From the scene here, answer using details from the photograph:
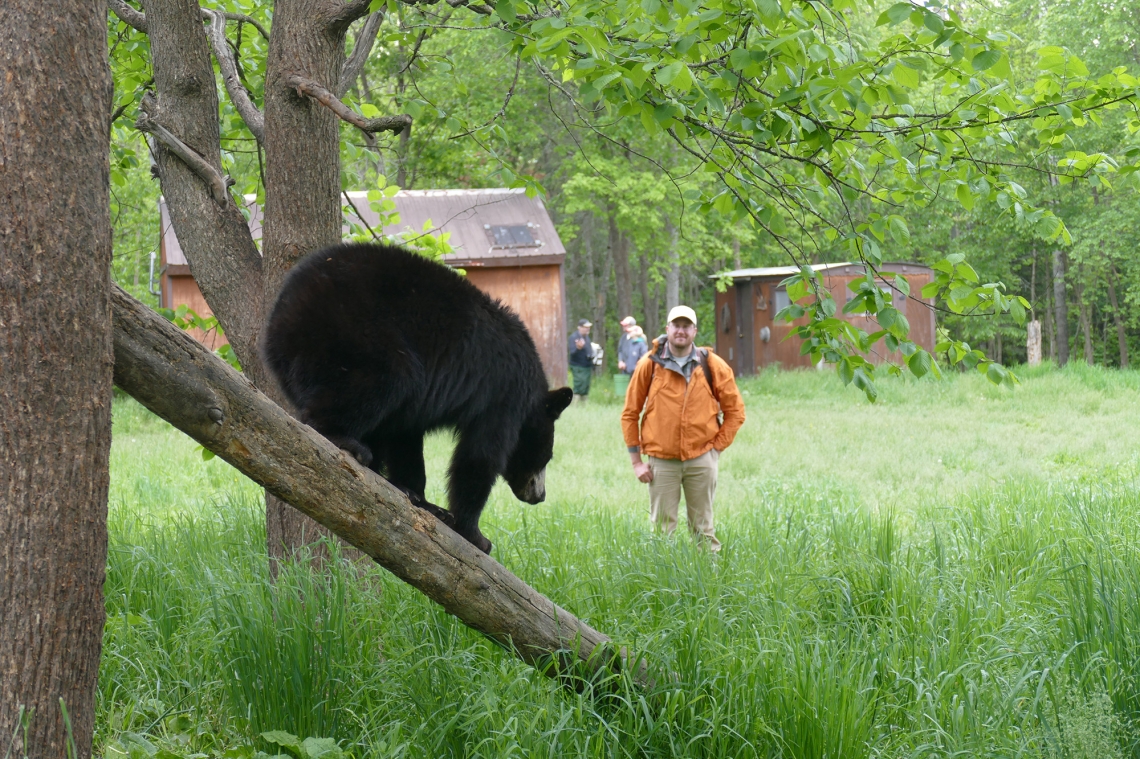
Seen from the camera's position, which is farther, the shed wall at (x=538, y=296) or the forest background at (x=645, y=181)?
the shed wall at (x=538, y=296)

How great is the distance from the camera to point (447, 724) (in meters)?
3.36

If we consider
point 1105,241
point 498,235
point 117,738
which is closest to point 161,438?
point 498,235

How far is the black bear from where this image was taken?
12.4ft

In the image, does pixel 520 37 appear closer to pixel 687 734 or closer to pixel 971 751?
pixel 687 734

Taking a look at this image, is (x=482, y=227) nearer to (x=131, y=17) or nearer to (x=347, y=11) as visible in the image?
(x=131, y=17)

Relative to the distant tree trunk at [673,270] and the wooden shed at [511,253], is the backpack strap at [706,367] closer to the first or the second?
the wooden shed at [511,253]

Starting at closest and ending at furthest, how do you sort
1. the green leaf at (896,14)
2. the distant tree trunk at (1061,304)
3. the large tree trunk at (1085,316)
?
the green leaf at (896,14) < the distant tree trunk at (1061,304) < the large tree trunk at (1085,316)

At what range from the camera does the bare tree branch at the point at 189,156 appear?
445cm

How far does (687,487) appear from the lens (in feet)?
25.4

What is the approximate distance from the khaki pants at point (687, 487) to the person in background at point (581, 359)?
13487 mm

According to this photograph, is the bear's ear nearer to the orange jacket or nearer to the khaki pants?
the orange jacket

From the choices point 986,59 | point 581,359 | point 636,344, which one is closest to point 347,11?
point 986,59

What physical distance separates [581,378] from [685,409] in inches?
554

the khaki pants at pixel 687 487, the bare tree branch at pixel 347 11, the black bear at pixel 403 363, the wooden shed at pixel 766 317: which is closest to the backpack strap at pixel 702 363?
the khaki pants at pixel 687 487
